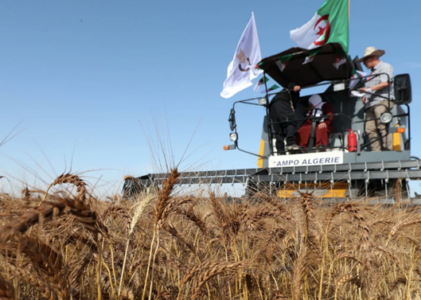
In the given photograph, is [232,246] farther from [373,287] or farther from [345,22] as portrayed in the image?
[345,22]

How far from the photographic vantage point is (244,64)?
30.1ft

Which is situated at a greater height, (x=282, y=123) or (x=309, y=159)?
(x=282, y=123)

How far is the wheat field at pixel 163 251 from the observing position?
94 centimetres

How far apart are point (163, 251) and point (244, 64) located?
26.2 ft

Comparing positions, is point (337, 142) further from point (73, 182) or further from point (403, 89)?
point (73, 182)

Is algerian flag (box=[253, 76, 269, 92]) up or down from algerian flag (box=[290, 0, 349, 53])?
down

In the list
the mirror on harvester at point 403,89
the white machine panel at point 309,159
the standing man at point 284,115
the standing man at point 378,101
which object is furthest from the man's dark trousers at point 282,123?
the mirror on harvester at point 403,89

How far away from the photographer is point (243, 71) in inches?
353

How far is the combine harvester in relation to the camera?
573 cm

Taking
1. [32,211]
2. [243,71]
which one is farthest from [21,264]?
[243,71]

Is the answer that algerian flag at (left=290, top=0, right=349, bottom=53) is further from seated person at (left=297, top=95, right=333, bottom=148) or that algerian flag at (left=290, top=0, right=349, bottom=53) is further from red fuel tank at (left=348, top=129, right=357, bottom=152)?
red fuel tank at (left=348, top=129, right=357, bottom=152)

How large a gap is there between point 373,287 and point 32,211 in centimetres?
157

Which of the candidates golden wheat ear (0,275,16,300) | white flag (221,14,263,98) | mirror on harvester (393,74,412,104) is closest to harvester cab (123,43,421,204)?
mirror on harvester (393,74,412,104)

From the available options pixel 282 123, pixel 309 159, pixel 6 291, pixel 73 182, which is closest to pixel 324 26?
pixel 282 123
